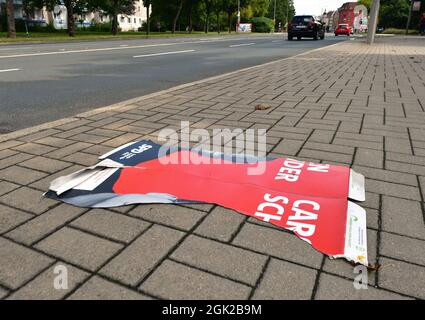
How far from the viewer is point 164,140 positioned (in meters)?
3.48

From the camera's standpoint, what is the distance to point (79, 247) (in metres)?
1.81

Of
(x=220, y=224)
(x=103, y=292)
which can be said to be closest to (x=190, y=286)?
(x=103, y=292)

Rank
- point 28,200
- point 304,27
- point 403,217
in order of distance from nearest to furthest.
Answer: point 403,217
point 28,200
point 304,27

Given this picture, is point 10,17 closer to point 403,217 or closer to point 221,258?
point 221,258

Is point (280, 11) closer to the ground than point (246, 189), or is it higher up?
higher up

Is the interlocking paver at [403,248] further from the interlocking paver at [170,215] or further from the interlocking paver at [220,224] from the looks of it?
the interlocking paver at [170,215]

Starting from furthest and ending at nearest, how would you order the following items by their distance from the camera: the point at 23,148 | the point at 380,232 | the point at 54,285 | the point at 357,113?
the point at 357,113, the point at 23,148, the point at 380,232, the point at 54,285

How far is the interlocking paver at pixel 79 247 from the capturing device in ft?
5.63

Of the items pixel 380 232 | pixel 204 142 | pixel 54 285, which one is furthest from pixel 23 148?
pixel 380 232

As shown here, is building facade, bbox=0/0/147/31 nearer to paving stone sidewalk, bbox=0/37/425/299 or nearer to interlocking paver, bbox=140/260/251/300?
paving stone sidewalk, bbox=0/37/425/299

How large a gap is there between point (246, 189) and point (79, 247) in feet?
3.67

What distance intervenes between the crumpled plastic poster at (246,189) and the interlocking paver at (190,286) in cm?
55

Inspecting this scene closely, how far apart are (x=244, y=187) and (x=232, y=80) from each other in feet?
16.8

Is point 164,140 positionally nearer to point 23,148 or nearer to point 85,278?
point 23,148
